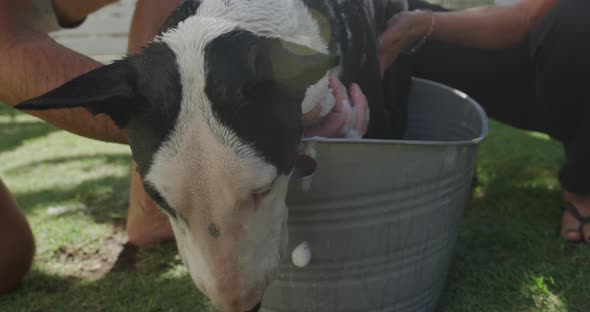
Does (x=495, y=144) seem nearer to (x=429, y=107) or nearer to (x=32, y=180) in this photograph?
(x=429, y=107)

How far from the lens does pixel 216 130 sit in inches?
38.6

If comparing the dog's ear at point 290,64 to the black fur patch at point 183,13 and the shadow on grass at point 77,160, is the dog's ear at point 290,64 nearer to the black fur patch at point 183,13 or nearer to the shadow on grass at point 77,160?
the black fur patch at point 183,13

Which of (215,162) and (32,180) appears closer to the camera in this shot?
(215,162)

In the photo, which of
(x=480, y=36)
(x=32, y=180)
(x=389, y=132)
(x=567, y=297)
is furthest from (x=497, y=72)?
(x=32, y=180)

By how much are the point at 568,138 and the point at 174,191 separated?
160cm

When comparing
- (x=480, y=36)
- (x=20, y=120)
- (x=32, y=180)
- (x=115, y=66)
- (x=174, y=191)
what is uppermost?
(x=115, y=66)

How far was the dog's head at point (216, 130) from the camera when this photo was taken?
979mm

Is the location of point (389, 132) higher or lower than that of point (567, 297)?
higher

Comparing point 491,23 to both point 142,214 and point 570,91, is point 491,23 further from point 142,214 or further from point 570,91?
point 142,214

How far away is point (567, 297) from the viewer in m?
1.58

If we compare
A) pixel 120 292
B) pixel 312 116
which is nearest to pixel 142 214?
pixel 120 292

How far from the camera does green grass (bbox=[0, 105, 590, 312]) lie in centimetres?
165

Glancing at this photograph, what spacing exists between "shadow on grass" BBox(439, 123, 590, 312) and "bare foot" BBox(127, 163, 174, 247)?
3.52 feet

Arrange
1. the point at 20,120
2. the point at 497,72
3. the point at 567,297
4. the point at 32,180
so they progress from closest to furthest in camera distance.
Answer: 1. the point at 567,297
2. the point at 497,72
3. the point at 32,180
4. the point at 20,120
